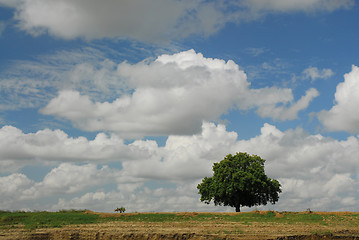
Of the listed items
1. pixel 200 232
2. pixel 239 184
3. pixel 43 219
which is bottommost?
pixel 200 232

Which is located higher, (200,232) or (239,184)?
(239,184)

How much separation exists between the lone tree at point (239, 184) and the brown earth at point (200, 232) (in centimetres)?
1610

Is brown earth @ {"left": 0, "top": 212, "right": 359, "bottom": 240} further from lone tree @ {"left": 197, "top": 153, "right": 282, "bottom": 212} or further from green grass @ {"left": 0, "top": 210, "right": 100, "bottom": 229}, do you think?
lone tree @ {"left": 197, "top": 153, "right": 282, "bottom": 212}

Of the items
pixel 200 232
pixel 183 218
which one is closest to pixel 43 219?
pixel 183 218

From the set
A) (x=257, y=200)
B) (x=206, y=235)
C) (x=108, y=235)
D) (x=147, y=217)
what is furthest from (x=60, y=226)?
(x=257, y=200)

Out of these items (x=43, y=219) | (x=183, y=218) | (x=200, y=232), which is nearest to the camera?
(x=200, y=232)

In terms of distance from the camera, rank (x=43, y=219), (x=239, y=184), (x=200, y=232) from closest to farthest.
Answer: (x=200, y=232)
(x=43, y=219)
(x=239, y=184)

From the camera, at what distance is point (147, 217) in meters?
43.2

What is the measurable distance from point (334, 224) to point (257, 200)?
59.9 feet

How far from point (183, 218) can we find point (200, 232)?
11.3 metres

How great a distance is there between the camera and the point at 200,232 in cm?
3138

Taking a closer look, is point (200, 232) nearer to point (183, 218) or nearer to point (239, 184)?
point (183, 218)

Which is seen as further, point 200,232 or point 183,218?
point 183,218

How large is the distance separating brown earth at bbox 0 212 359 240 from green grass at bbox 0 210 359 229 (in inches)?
140
